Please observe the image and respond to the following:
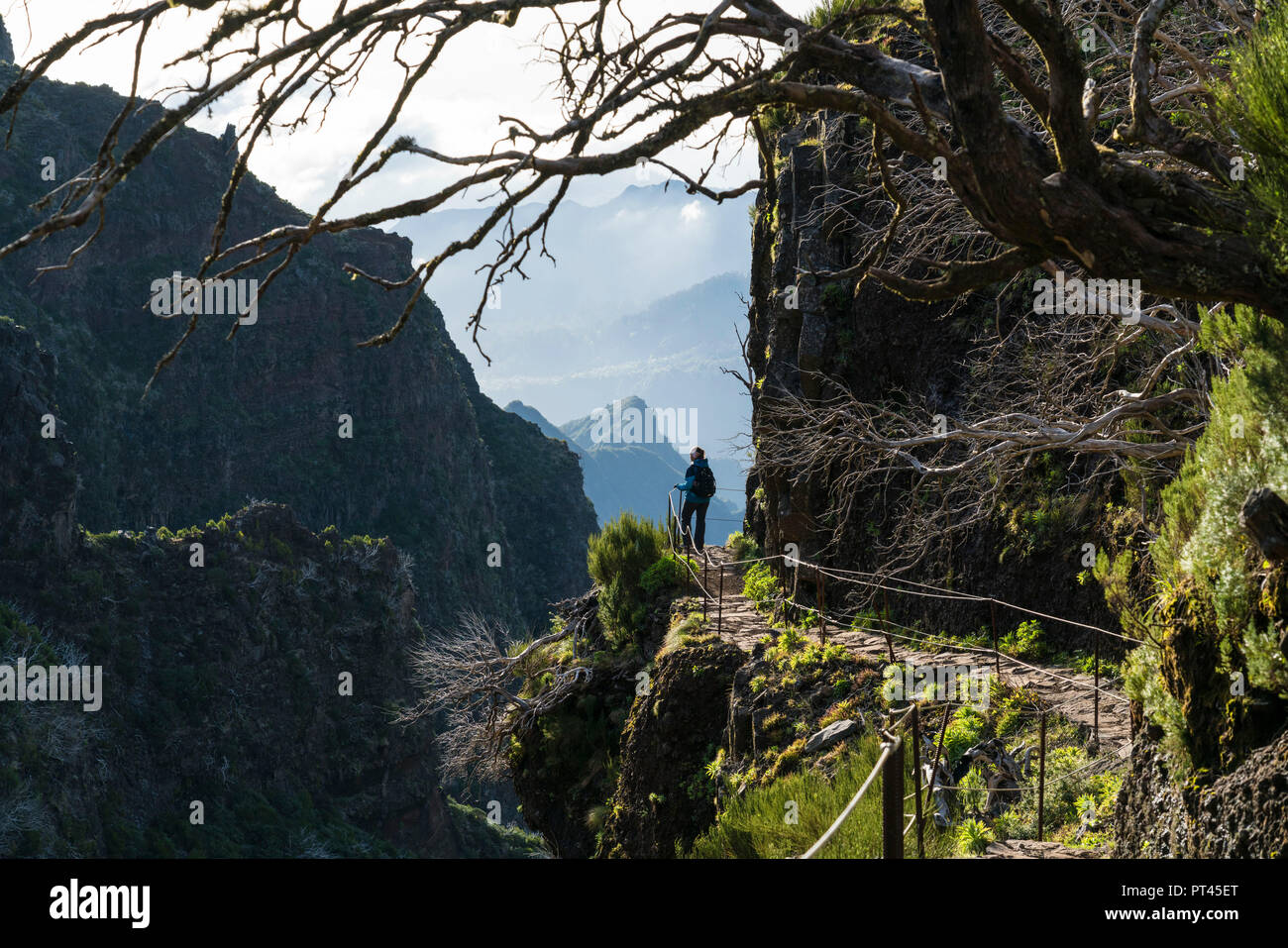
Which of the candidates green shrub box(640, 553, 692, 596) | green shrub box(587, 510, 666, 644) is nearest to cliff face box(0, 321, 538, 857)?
green shrub box(587, 510, 666, 644)

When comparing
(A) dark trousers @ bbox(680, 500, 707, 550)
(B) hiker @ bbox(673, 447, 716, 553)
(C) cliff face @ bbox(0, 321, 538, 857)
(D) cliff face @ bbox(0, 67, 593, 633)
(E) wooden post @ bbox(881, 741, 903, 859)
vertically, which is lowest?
(C) cliff face @ bbox(0, 321, 538, 857)

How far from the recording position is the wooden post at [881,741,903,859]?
3.69 metres

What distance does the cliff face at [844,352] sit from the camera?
13008 mm

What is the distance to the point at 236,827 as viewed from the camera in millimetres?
52219

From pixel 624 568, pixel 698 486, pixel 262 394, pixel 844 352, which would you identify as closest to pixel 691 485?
pixel 698 486

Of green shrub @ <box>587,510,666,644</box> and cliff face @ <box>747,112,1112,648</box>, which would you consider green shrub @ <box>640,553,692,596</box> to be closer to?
green shrub @ <box>587,510,666,644</box>

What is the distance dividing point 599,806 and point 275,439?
80268 mm

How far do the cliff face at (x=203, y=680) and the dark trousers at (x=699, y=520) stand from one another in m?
35.6

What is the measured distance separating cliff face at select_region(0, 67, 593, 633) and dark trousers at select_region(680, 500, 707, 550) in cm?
6974

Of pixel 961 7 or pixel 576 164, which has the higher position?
pixel 961 7

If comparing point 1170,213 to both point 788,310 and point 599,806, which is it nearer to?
point 788,310

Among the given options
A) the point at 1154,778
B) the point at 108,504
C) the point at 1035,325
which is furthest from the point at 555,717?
the point at 108,504

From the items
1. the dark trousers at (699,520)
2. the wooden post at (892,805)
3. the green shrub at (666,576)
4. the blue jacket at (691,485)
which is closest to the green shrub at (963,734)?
the wooden post at (892,805)
